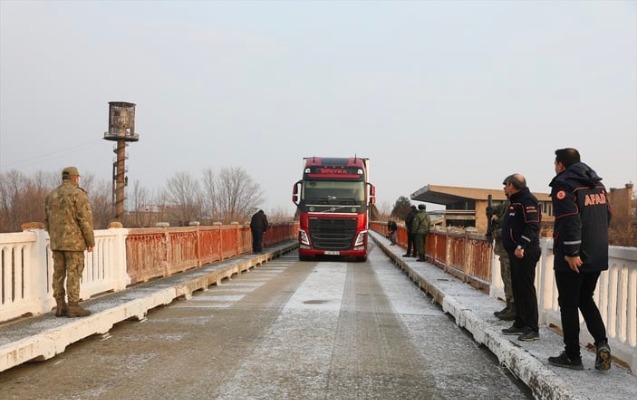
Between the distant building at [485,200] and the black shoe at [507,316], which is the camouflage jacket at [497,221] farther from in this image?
the distant building at [485,200]

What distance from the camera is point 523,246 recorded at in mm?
5867

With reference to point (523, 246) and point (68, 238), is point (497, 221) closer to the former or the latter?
point (523, 246)

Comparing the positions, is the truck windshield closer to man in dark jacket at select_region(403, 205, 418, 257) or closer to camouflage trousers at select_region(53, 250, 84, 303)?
man in dark jacket at select_region(403, 205, 418, 257)

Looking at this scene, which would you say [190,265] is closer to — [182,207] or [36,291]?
[36,291]

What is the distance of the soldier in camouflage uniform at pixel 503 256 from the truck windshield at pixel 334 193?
1183 centimetres

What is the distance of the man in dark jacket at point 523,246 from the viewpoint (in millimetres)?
5898

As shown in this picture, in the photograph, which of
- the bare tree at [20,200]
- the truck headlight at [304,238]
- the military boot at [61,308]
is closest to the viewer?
the military boot at [61,308]

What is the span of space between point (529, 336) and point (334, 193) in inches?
552

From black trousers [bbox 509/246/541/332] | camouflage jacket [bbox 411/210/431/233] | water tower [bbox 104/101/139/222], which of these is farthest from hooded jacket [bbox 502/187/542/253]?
water tower [bbox 104/101/139/222]

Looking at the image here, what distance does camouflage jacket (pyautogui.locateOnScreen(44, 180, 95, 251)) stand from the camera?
22.2 ft

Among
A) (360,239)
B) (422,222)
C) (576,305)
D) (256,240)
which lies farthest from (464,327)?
(256,240)

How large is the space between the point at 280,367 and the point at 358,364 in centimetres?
82

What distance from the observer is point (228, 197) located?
93.8 m

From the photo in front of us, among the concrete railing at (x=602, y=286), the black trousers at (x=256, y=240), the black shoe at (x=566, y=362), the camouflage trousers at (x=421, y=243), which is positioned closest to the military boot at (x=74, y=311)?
the black shoe at (x=566, y=362)
